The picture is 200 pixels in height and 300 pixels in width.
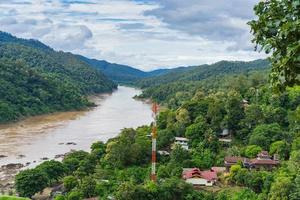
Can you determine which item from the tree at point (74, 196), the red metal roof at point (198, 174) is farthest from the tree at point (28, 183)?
the red metal roof at point (198, 174)

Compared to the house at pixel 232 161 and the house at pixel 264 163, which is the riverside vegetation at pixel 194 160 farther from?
the house at pixel 232 161

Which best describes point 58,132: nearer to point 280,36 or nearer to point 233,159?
point 233,159

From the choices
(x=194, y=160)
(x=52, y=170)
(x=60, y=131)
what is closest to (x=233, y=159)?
(x=194, y=160)

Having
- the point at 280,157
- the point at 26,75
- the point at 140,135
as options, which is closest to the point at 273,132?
the point at 280,157

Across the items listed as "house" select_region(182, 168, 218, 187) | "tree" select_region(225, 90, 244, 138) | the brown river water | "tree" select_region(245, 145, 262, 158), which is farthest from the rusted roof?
the brown river water

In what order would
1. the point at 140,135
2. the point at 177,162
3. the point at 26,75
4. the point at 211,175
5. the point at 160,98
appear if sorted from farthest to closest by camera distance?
the point at 160,98 < the point at 26,75 < the point at 140,135 < the point at 177,162 < the point at 211,175

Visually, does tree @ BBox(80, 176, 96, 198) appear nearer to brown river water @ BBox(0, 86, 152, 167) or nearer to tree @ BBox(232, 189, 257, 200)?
tree @ BBox(232, 189, 257, 200)

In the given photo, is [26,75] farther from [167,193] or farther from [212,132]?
[167,193]
